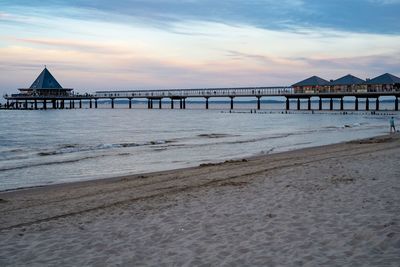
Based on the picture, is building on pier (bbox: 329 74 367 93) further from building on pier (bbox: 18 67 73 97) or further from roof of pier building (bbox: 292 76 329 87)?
building on pier (bbox: 18 67 73 97)

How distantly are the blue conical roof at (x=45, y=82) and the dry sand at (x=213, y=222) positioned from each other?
3619 inches

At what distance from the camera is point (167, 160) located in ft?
53.5

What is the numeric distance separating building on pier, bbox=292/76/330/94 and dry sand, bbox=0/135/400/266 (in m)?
64.6

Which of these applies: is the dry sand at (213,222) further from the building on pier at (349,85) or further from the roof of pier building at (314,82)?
the roof of pier building at (314,82)

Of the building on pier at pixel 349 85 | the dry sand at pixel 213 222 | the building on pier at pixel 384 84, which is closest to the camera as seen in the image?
the dry sand at pixel 213 222

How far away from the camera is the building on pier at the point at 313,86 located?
72.1 m

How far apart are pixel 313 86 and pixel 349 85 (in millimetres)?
6058

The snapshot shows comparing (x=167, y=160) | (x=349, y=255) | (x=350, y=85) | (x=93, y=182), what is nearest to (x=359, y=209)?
(x=349, y=255)

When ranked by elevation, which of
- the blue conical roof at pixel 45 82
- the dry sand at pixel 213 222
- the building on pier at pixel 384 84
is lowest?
the dry sand at pixel 213 222

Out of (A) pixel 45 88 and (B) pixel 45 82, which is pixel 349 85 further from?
(B) pixel 45 82

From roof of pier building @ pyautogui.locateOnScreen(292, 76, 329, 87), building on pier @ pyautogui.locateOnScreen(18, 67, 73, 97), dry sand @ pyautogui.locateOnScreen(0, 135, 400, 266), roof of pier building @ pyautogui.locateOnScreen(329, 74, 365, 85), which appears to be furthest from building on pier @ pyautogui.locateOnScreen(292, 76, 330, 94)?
dry sand @ pyautogui.locateOnScreen(0, 135, 400, 266)

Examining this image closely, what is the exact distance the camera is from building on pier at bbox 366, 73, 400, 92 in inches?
2584

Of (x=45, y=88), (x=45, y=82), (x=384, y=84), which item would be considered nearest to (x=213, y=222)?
(x=384, y=84)

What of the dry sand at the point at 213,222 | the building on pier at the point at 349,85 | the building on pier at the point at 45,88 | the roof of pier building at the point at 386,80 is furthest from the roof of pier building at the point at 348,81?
the dry sand at the point at 213,222
